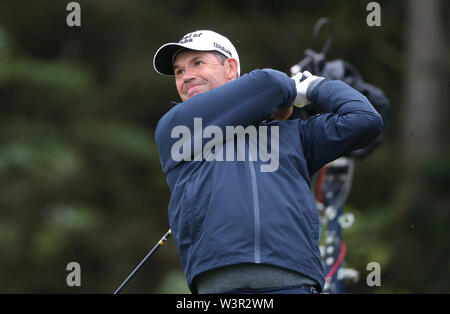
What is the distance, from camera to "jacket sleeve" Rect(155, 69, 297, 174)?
94.3 inches

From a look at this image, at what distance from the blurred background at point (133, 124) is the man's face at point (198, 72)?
18.4 ft

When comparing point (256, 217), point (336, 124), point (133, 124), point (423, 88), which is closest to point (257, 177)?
point (256, 217)

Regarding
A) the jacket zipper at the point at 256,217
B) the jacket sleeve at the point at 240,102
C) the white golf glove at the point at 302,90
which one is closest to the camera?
the jacket zipper at the point at 256,217

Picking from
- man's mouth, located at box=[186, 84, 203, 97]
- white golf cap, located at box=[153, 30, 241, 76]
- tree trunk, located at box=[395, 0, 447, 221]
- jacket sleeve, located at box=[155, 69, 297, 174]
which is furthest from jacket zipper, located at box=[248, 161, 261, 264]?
tree trunk, located at box=[395, 0, 447, 221]

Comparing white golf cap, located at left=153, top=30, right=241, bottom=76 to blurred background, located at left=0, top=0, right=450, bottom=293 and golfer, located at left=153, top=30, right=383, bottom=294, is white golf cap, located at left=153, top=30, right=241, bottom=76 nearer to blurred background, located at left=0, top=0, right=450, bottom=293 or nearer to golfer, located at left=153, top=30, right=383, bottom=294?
golfer, located at left=153, top=30, right=383, bottom=294

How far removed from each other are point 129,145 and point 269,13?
2.97 meters

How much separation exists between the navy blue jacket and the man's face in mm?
232

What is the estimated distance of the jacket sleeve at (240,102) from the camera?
240cm

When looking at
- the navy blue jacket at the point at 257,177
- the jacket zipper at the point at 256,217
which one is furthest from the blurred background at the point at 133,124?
the jacket zipper at the point at 256,217

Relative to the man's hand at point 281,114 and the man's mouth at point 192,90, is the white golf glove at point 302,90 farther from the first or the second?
the man's mouth at point 192,90

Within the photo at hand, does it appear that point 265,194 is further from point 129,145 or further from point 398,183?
point 129,145

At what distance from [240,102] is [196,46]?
41cm

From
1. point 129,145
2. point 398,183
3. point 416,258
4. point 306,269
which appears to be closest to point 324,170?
point 306,269

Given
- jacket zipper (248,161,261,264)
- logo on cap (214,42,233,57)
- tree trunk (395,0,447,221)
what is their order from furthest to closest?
tree trunk (395,0,447,221) < logo on cap (214,42,233,57) < jacket zipper (248,161,261,264)
